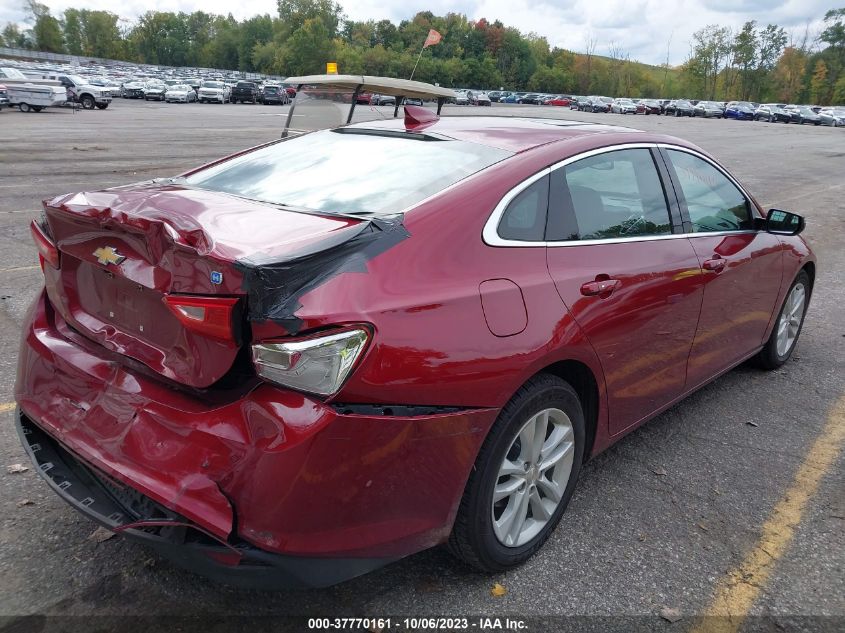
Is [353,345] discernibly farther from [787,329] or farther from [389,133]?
[787,329]

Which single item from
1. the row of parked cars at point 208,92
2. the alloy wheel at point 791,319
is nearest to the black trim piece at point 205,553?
the alloy wheel at point 791,319

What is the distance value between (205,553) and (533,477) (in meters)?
1.26

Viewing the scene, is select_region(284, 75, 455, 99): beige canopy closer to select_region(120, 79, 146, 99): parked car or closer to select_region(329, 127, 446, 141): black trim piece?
select_region(329, 127, 446, 141): black trim piece

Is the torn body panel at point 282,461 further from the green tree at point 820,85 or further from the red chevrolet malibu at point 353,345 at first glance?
the green tree at point 820,85

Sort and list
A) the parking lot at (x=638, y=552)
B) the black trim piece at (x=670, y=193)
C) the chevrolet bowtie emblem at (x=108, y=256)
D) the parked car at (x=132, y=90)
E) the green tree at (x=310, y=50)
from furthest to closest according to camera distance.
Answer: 1. the green tree at (x=310, y=50)
2. the parked car at (x=132, y=90)
3. the black trim piece at (x=670, y=193)
4. the parking lot at (x=638, y=552)
5. the chevrolet bowtie emblem at (x=108, y=256)

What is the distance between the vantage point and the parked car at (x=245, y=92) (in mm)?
56094

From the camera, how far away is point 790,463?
378 cm

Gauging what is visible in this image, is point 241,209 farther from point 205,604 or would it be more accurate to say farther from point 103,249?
point 205,604

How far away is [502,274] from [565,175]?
2.38ft

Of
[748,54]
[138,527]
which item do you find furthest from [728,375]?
[748,54]

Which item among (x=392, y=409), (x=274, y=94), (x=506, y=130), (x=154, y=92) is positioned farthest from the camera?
(x=154, y=92)

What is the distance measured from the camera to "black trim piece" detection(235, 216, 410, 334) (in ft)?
6.86

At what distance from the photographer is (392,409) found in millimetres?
2174

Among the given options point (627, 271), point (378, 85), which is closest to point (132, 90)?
point (378, 85)
